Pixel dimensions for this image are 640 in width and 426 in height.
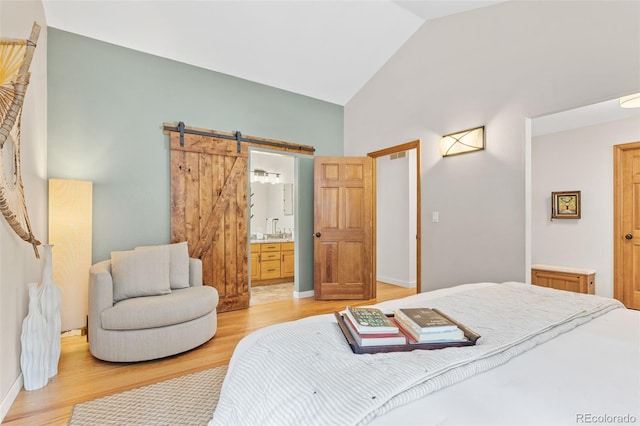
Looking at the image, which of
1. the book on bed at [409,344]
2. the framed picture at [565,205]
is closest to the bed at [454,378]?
the book on bed at [409,344]

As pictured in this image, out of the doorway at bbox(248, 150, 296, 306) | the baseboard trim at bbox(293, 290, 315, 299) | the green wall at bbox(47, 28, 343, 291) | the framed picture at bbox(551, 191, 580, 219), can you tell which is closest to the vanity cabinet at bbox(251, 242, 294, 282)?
the doorway at bbox(248, 150, 296, 306)

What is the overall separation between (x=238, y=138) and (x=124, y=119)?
124 cm

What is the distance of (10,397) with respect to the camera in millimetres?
1890

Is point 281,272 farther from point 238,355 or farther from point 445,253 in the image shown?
point 238,355

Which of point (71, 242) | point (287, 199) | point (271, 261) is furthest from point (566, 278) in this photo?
point (71, 242)

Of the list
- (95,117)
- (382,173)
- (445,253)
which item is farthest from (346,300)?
(95,117)

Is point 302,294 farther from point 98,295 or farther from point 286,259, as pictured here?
point 98,295

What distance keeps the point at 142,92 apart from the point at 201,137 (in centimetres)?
74

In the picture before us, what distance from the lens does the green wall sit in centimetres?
305

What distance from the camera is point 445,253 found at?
11.6 ft

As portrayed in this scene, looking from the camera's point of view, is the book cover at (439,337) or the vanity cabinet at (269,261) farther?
the vanity cabinet at (269,261)

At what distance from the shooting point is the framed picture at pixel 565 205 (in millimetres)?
4000

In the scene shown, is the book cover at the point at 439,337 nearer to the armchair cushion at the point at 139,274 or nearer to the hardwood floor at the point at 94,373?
the hardwood floor at the point at 94,373

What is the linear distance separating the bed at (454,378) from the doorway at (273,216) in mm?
4254
